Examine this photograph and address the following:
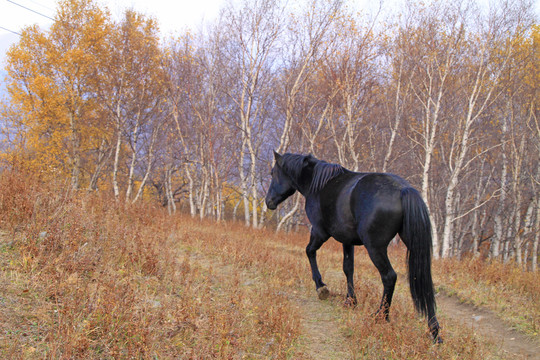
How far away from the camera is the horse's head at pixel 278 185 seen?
18.9 feet

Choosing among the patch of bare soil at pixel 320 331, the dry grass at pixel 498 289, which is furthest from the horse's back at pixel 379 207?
the dry grass at pixel 498 289

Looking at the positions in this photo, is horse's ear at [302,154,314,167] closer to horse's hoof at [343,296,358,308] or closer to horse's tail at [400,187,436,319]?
horse's tail at [400,187,436,319]

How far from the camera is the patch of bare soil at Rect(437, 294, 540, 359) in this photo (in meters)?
4.44

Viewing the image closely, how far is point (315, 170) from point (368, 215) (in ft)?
4.21

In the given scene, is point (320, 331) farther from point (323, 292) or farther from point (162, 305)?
point (162, 305)

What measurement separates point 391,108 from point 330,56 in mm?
7583

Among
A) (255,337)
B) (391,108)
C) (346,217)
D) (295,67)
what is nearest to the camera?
(255,337)

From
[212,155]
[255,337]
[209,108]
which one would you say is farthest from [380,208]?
[209,108]

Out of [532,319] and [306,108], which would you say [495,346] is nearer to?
[532,319]

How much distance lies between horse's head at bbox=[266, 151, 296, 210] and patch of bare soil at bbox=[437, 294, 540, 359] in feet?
10.4

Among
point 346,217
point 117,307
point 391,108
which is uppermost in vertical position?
point 391,108

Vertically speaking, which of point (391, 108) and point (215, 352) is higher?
point (391, 108)

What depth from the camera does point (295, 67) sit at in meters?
17.9

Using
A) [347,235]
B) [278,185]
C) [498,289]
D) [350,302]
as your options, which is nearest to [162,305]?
[347,235]
